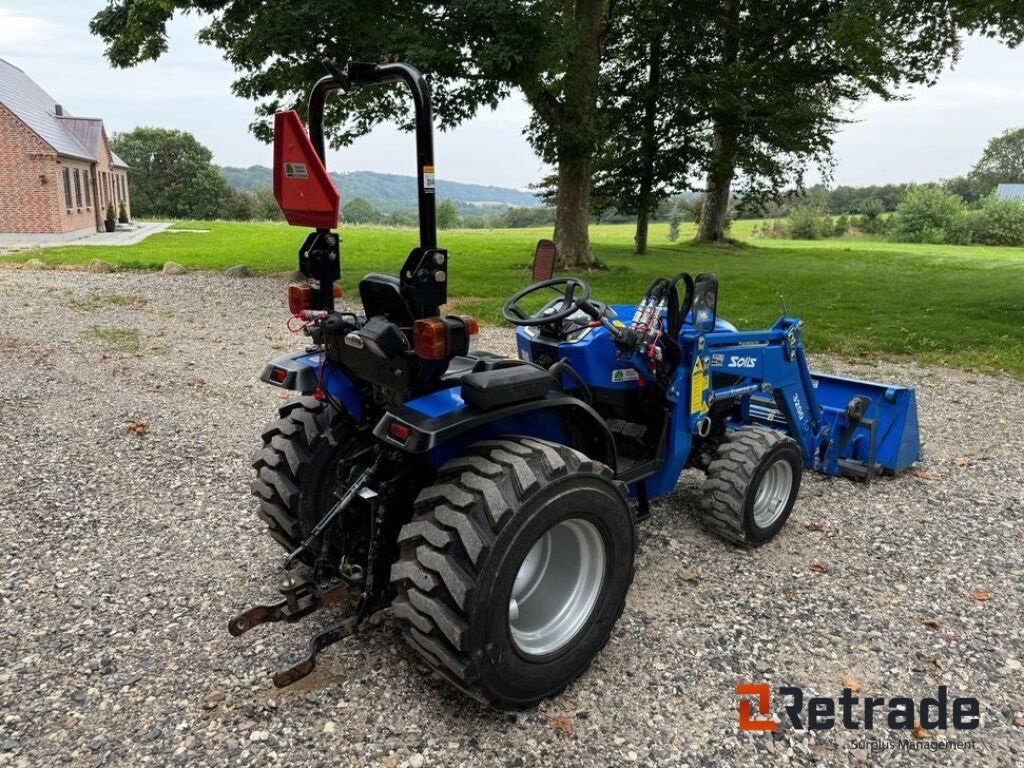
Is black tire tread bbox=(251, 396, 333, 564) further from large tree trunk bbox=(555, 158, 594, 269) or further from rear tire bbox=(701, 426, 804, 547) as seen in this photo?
large tree trunk bbox=(555, 158, 594, 269)

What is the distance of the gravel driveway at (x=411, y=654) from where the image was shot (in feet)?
8.58

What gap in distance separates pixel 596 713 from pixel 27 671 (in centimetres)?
229

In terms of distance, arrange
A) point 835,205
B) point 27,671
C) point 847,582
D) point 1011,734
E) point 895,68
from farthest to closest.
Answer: point 835,205 < point 895,68 < point 847,582 < point 27,671 < point 1011,734

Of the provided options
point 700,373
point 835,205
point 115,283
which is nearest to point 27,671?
point 700,373

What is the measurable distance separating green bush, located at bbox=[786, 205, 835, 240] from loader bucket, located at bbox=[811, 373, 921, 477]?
149 feet

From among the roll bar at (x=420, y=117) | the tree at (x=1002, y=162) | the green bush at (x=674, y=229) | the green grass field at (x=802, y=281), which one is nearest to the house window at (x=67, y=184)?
the green grass field at (x=802, y=281)

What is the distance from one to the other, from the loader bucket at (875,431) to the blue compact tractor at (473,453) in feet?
3.81

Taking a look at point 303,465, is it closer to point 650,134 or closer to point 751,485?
point 751,485

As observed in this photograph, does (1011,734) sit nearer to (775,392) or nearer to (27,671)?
(775,392)

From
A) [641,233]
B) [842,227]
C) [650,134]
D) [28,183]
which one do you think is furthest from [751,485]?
[842,227]

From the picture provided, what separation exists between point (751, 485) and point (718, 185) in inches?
938

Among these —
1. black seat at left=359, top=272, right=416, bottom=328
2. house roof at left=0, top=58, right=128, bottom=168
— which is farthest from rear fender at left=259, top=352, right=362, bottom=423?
house roof at left=0, top=58, right=128, bottom=168

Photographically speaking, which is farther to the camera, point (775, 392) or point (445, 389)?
point (775, 392)

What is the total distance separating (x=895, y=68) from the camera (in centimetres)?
1814
